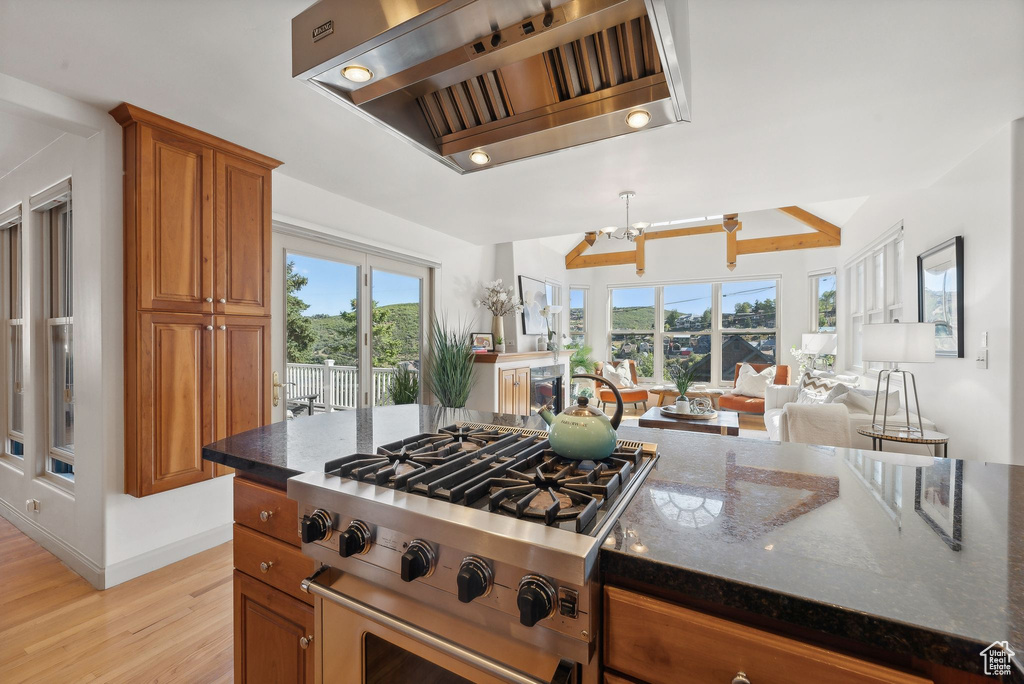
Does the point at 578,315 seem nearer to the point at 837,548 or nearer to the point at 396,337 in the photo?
the point at 396,337

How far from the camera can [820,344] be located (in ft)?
19.6

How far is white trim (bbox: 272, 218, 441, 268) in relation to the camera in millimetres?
2991

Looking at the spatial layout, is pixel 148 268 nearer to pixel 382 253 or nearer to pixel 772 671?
pixel 382 253

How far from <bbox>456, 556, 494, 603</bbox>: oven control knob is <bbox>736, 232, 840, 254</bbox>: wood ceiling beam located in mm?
7209

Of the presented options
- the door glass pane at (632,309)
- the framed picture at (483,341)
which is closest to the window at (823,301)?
the door glass pane at (632,309)

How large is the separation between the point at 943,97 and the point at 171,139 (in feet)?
12.1

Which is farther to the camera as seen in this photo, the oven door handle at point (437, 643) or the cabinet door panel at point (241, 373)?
the cabinet door panel at point (241, 373)

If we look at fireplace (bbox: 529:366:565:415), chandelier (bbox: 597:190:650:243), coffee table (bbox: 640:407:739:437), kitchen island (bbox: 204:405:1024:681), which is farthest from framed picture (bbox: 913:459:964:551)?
fireplace (bbox: 529:366:565:415)

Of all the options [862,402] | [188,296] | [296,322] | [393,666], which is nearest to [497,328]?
[296,322]

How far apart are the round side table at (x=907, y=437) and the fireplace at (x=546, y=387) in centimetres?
322

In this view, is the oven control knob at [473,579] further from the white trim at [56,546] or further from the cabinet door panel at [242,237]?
the white trim at [56,546]

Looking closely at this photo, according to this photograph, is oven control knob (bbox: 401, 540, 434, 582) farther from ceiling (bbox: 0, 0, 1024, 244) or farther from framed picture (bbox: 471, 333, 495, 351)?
framed picture (bbox: 471, 333, 495, 351)

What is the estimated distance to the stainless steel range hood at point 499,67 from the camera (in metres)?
0.82

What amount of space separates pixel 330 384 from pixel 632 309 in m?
6.05
